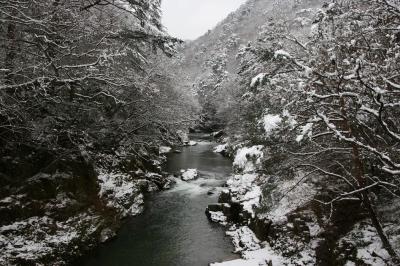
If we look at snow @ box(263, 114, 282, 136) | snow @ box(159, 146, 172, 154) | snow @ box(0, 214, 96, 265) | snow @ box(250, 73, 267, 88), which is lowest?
snow @ box(159, 146, 172, 154)

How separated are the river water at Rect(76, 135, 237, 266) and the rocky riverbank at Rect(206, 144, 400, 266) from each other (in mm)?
837

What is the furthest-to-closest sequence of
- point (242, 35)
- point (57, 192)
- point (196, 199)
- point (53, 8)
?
point (242, 35), point (196, 199), point (57, 192), point (53, 8)

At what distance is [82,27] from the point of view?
10.5m

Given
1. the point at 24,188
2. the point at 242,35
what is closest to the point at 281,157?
the point at 24,188

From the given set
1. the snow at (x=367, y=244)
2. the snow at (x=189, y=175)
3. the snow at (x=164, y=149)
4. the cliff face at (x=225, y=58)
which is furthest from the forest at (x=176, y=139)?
the snow at (x=164, y=149)

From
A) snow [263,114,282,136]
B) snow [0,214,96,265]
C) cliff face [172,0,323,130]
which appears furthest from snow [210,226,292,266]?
cliff face [172,0,323,130]

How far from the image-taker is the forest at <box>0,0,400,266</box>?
7125mm

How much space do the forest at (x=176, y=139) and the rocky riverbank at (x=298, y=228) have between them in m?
0.05

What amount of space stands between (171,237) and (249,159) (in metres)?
8.37

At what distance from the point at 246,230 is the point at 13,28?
442 inches

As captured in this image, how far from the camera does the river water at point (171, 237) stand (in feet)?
41.7

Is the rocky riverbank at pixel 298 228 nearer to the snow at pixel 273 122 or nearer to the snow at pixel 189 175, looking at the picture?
the snow at pixel 273 122

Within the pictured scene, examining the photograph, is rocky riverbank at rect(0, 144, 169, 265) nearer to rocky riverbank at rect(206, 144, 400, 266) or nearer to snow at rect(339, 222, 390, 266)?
rocky riverbank at rect(206, 144, 400, 266)

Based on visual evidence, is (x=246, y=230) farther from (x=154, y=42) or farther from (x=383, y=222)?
(x=154, y=42)
